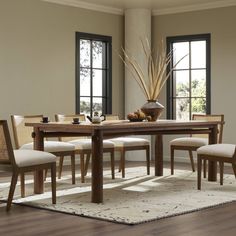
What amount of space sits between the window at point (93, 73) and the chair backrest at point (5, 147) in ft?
12.0

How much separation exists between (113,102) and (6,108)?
6.80 feet

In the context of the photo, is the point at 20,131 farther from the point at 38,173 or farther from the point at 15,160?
the point at 15,160

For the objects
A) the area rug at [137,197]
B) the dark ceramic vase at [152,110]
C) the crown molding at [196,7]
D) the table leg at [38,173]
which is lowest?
the area rug at [137,197]

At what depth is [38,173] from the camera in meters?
5.25

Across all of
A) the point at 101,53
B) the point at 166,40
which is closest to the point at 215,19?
the point at 166,40

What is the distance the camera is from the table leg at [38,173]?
5.23 meters

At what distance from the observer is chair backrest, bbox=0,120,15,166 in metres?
4.52

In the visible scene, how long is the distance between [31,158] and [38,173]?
673mm

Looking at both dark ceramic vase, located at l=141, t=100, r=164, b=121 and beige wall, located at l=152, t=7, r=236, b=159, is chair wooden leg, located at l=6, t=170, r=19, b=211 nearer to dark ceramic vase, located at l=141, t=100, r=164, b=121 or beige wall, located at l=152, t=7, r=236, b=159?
dark ceramic vase, located at l=141, t=100, r=164, b=121

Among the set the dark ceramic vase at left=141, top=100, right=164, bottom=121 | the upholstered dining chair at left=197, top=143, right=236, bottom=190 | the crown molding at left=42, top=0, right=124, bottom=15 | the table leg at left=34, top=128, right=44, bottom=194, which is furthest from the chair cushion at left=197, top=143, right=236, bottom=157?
the crown molding at left=42, top=0, right=124, bottom=15

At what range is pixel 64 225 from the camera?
3975 millimetres

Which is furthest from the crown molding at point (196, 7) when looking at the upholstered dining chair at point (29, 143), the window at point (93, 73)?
the upholstered dining chair at point (29, 143)

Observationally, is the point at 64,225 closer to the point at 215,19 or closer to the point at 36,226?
the point at 36,226

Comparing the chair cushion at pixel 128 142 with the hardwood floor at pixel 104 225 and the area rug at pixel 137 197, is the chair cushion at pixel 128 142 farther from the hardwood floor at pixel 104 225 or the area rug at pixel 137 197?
the hardwood floor at pixel 104 225
